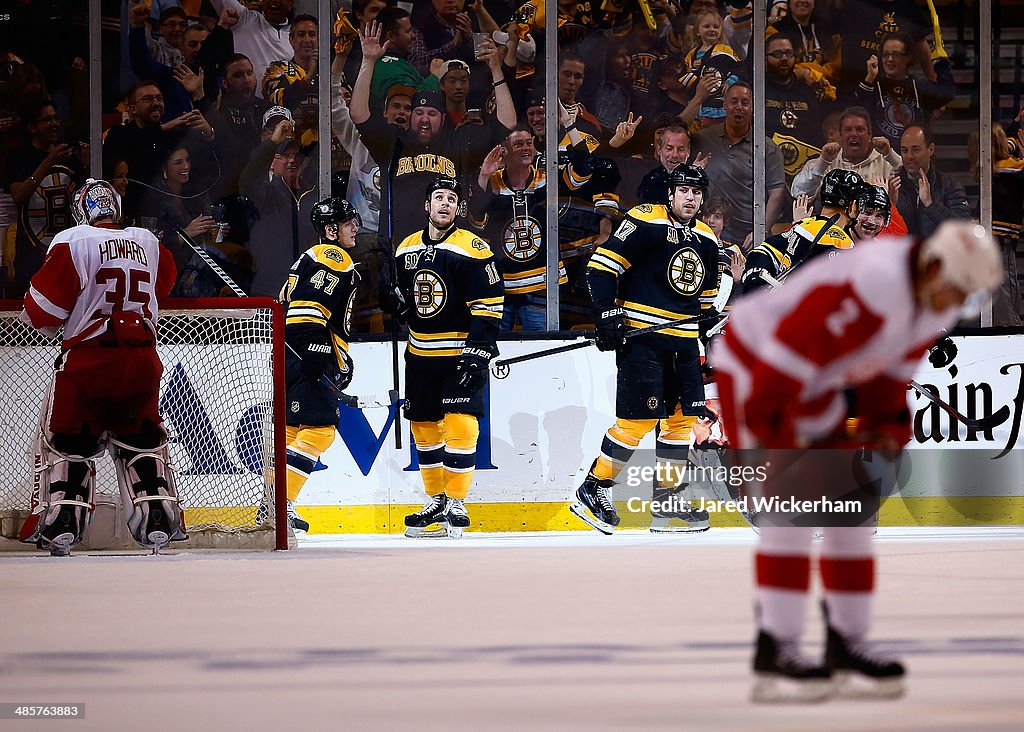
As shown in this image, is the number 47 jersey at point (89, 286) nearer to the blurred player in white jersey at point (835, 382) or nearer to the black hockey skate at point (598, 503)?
the black hockey skate at point (598, 503)

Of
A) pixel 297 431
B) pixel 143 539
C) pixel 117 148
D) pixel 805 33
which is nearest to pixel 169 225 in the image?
pixel 117 148

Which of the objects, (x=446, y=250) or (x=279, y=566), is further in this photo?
(x=446, y=250)

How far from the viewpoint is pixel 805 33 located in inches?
340

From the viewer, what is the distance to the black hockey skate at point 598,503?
7527mm

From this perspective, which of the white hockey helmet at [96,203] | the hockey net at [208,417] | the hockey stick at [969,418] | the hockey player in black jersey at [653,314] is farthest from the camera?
the hockey stick at [969,418]

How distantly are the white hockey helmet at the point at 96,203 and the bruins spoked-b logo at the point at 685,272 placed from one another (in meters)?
2.76

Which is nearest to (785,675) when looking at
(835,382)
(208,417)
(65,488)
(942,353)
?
(835,382)

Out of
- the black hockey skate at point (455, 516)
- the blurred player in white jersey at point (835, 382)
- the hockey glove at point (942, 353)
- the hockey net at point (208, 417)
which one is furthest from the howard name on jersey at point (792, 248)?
the blurred player in white jersey at point (835, 382)

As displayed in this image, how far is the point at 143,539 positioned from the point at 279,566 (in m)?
0.62

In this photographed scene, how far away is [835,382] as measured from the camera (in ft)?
8.50

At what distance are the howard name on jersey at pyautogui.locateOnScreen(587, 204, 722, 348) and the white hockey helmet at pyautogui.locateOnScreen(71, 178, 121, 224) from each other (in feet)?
8.15

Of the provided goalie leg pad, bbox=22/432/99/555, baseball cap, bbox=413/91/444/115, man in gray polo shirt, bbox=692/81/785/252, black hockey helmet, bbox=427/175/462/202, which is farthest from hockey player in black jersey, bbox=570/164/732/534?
goalie leg pad, bbox=22/432/99/555

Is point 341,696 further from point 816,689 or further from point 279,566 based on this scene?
point 279,566

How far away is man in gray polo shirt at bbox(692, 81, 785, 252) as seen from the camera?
8.51 m
